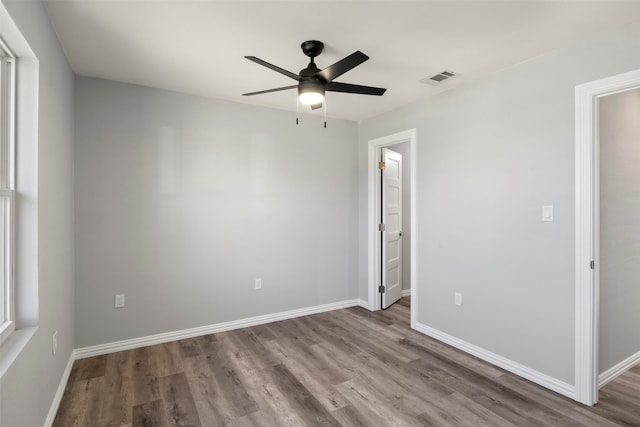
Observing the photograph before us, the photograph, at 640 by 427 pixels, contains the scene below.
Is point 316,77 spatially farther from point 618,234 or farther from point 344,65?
point 618,234

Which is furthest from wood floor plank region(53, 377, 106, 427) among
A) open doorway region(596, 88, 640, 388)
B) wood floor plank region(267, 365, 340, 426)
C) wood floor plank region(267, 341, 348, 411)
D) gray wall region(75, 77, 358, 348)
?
open doorway region(596, 88, 640, 388)

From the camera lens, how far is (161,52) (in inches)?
98.2

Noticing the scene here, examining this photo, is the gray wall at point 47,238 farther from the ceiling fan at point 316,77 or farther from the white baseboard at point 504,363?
the white baseboard at point 504,363

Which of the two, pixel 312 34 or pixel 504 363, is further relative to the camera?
pixel 504 363

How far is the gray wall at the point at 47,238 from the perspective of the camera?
1.54 m

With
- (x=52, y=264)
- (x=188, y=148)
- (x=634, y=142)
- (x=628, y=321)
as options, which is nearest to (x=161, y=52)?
(x=188, y=148)

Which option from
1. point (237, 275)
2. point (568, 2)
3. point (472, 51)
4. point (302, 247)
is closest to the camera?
point (568, 2)

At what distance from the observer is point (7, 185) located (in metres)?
1.71

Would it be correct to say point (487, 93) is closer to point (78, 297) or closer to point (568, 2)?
point (568, 2)

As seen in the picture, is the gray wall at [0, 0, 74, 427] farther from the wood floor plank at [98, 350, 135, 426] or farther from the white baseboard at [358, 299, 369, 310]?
the white baseboard at [358, 299, 369, 310]

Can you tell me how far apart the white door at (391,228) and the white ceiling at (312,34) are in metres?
1.54

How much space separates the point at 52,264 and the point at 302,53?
2.22 meters

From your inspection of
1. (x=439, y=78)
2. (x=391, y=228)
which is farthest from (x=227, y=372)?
(x=439, y=78)

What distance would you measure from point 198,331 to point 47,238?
1842mm
